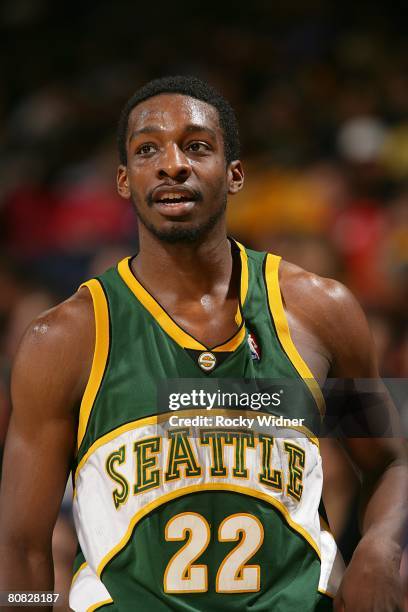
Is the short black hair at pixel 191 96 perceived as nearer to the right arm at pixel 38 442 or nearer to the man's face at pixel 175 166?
the man's face at pixel 175 166

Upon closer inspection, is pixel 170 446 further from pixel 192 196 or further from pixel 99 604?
pixel 192 196

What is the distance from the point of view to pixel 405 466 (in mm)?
2352

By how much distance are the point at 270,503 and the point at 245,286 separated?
52 cm

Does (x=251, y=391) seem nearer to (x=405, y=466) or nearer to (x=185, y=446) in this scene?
(x=185, y=446)

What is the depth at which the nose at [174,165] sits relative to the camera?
211 cm

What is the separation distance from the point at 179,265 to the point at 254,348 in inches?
10.4

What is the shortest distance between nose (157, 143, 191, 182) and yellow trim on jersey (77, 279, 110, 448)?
1.04ft

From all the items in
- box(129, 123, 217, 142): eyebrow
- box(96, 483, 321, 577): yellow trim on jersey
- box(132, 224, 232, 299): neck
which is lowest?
box(96, 483, 321, 577): yellow trim on jersey

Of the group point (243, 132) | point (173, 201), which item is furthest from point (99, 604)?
point (243, 132)

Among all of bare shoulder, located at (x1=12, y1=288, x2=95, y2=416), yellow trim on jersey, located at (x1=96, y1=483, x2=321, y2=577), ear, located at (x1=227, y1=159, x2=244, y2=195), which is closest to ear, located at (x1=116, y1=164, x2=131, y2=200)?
ear, located at (x1=227, y1=159, x2=244, y2=195)

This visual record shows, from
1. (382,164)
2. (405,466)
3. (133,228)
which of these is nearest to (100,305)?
(405,466)

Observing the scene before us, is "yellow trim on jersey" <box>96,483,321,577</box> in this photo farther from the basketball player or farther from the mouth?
the mouth

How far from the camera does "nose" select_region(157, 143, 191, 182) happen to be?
2113mm

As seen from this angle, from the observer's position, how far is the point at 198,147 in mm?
2188
